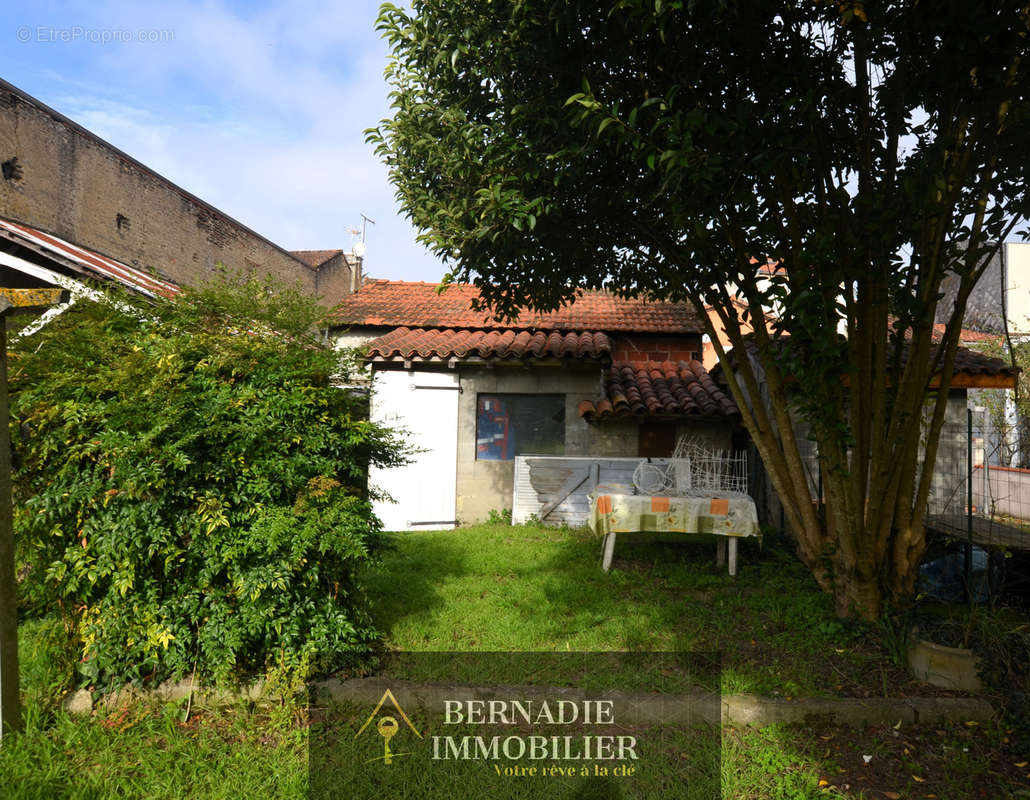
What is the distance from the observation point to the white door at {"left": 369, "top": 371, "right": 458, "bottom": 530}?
9.98 meters

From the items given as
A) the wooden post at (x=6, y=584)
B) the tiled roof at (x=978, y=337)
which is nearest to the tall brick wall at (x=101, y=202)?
the wooden post at (x=6, y=584)

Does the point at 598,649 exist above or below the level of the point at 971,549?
below

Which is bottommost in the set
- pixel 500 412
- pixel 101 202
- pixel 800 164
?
pixel 500 412

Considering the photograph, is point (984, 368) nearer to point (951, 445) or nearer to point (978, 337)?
point (951, 445)

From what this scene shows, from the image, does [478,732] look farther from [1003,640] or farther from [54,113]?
[54,113]

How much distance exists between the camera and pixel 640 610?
5.48 meters

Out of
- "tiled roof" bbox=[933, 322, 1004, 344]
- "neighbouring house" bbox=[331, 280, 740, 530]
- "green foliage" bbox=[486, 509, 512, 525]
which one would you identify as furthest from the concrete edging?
"tiled roof" bbox=[933, 322, 1004, 344]

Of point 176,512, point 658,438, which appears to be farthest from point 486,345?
point 176,512

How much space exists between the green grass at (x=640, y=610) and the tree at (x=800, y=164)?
23.3 inches

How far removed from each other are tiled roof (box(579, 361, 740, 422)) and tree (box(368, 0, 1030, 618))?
3.73 metres

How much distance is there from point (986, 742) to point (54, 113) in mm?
16757

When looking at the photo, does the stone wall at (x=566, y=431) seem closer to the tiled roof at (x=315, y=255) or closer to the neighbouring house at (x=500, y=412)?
the neighbouring house at (x=500, y=412)

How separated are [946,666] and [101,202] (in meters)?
16.7

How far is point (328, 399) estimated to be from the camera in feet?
14.1
